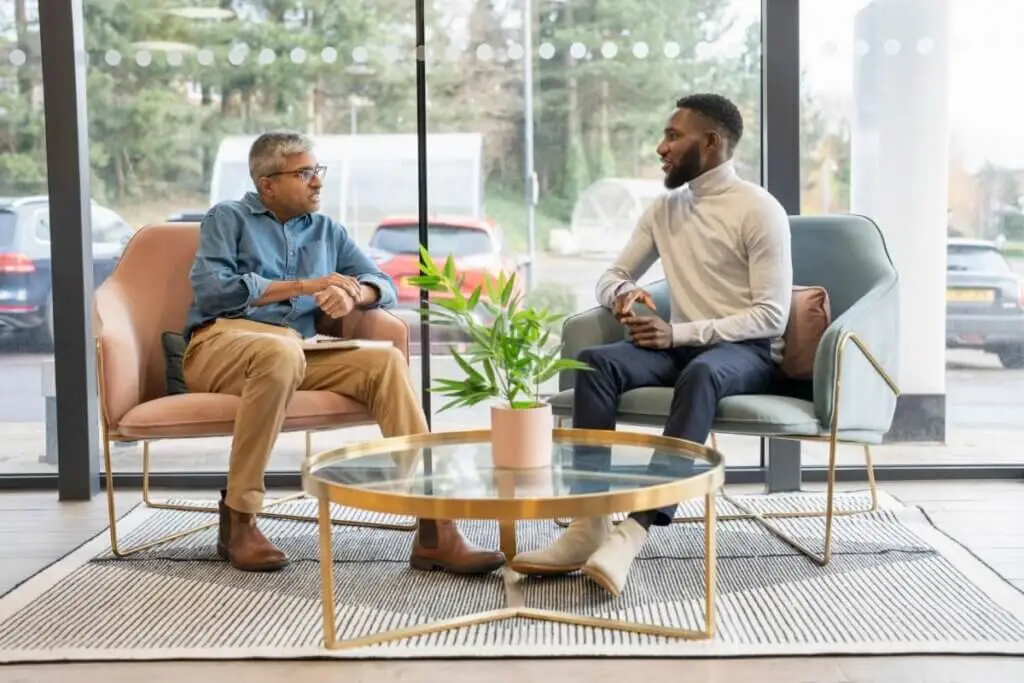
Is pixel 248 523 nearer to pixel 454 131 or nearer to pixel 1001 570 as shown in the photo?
pixel 454 131

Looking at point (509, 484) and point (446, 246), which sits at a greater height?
point (446, 246)

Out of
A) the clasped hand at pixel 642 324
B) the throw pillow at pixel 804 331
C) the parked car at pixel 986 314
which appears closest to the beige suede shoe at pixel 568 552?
the clasped hand at pixel 642 324

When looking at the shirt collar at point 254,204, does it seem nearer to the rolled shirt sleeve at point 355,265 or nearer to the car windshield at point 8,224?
the rolled shirt sleeve at point 355,265

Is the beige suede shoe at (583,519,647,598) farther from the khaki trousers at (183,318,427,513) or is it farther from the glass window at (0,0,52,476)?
the glass window at (0,0,52,476)

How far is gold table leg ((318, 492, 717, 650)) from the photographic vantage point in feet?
8.21

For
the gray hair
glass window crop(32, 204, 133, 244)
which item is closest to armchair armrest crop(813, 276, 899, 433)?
the gray hair

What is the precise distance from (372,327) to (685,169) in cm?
102

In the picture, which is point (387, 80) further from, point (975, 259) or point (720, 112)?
point (975, 259)

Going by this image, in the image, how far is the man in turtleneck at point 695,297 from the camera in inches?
123

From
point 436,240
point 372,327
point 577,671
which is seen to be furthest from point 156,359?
point 577,671

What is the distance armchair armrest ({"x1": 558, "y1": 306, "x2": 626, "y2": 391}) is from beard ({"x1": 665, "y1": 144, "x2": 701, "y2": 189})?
1.42 feet

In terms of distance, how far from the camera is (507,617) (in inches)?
109

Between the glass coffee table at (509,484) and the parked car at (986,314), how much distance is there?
2037 millimetres

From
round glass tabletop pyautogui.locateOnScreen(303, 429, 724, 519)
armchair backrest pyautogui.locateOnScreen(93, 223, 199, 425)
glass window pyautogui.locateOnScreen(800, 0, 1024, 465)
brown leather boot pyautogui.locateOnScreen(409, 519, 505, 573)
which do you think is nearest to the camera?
round glass tabletop pyautogui.locateOnScreen(303, 429, 724, 519)
